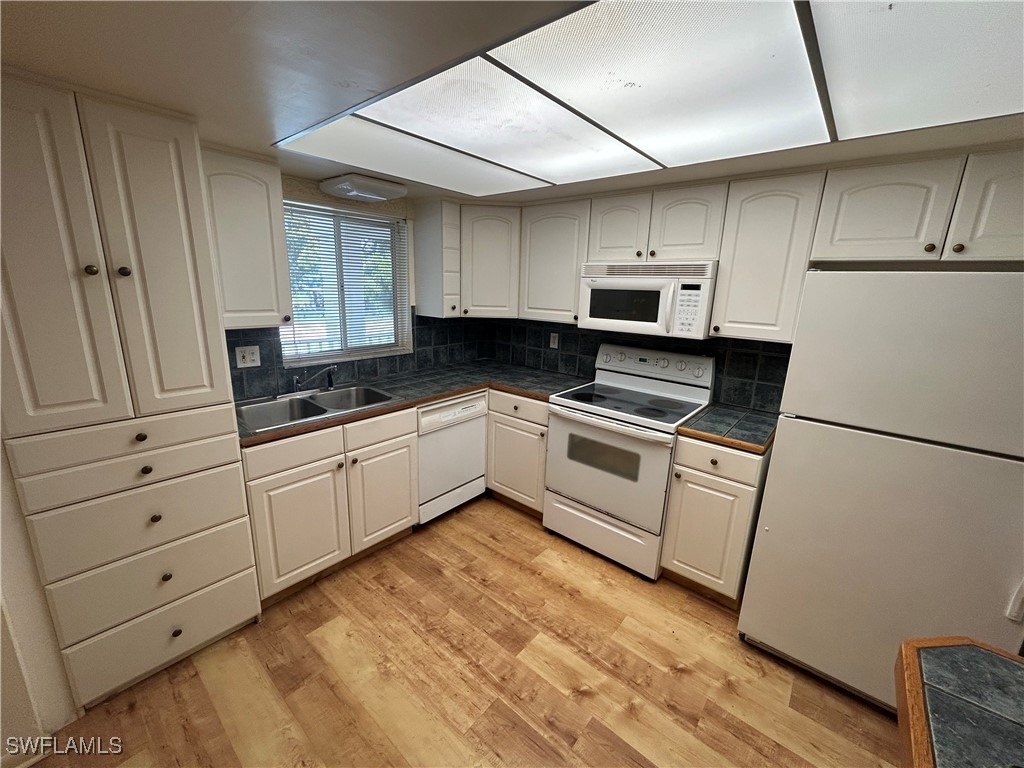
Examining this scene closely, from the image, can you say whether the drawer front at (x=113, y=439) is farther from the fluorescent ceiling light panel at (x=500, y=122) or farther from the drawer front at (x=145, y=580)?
the fluorescent ceiling light panel at (x=500, y=122)

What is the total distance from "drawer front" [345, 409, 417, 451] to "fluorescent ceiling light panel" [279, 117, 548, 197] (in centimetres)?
126

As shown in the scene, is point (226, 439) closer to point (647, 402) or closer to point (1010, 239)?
point (647, 402)

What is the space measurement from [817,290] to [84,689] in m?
2.98

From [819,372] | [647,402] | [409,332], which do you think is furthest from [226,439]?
[819,372]

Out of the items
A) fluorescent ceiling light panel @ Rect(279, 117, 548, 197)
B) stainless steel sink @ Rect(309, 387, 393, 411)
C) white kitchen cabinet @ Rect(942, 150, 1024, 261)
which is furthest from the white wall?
white kitchen cabinet @ Rect(942, 150, 1024, 261)

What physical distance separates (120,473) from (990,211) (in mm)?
3236

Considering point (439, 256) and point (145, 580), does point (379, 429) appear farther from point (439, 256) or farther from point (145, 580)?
point (439, 256)

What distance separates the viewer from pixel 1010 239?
1.42 m

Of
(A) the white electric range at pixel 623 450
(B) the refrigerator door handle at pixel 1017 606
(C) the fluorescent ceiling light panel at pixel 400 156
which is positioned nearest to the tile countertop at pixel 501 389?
(A) the white electric range at pixel 623 450

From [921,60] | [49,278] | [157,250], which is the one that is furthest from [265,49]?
[921,60]

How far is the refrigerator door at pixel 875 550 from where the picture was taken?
128cm

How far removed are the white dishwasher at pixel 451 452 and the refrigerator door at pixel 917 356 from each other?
179cm

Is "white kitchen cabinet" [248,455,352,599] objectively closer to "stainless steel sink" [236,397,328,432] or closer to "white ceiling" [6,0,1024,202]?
"stainless steel sink" [236,397,328,432]

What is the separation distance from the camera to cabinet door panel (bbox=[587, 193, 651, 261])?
7.54 feet
